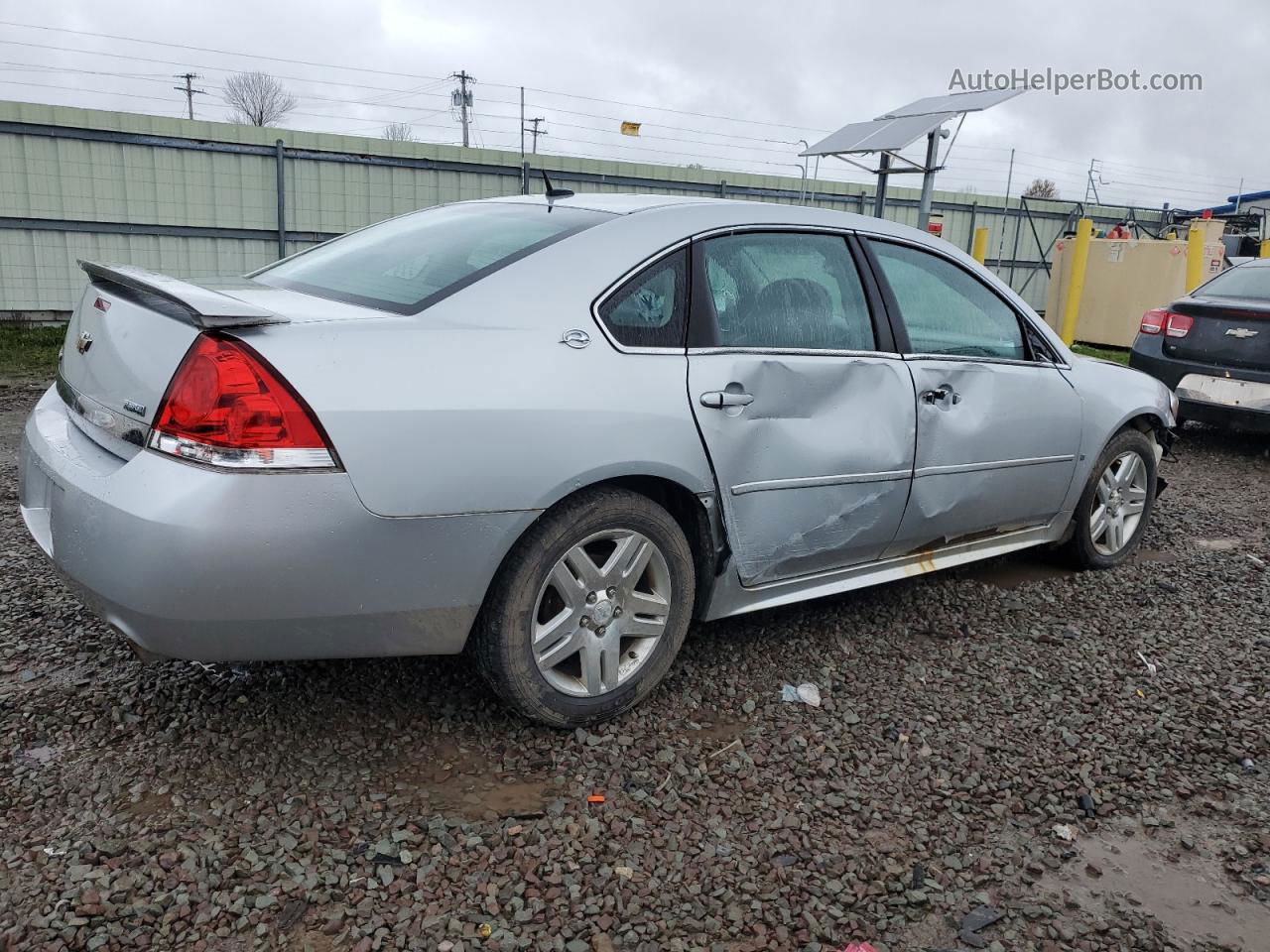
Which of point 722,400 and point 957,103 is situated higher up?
point 957,103

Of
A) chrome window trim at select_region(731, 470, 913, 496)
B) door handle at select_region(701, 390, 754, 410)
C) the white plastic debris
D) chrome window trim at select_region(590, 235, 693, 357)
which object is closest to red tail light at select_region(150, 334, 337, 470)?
chrome window trim at select_region(590, 235, 693, 357)

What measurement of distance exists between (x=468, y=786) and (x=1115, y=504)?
11.0 feet

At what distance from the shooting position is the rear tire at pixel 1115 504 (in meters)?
4.48

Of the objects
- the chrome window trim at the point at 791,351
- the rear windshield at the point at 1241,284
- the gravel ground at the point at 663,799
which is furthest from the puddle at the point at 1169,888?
the rear windshield at the point at 1241,284

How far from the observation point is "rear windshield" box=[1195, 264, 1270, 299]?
24.3 ft

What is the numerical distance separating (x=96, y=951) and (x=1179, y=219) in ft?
78.3

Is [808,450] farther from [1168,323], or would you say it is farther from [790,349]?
[1168,323]

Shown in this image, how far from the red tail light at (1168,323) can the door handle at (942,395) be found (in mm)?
4744

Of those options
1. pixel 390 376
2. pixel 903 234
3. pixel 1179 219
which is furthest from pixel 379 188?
pixel 1179 219

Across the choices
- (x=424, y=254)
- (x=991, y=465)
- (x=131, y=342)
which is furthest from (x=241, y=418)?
(x=991, y=465)

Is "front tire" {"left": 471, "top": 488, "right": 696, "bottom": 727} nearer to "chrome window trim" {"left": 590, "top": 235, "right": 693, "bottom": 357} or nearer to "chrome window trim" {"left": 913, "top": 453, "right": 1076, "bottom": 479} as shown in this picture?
"chrome window trim" {"left": 590, "top": 235, "right": 693, "bottom": 357}

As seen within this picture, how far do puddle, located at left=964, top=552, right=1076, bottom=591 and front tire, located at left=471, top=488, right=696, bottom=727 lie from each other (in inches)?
80.8

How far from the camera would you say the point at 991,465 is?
380cm

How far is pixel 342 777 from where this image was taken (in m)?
2.63
